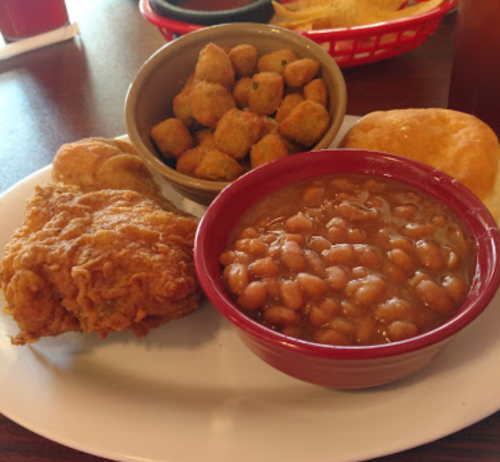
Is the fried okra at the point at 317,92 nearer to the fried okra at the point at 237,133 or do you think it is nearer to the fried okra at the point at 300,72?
the fried okra at the point at 300,72

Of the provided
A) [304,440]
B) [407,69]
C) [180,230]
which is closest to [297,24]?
[407,69]

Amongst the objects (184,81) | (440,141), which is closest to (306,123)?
(440,141)

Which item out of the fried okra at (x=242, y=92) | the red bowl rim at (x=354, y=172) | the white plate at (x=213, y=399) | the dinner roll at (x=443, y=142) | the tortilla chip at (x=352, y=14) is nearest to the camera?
the red bowl rim at (x=354, y=172)

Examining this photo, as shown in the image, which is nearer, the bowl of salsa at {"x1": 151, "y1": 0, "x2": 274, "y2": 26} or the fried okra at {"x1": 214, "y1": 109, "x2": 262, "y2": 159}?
the fried okra at {"x1": 214, "y1": 109, "x2": 262, "y2": 159}

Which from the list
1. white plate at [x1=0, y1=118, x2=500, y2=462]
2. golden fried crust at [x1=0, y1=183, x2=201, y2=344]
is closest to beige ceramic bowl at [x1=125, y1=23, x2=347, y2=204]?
golden fried crust at [x1=0, y1=183, x2=201, y2=344]

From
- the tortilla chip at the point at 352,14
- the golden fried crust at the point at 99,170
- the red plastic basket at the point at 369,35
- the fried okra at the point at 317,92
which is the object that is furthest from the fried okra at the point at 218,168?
the tortilla chip at the point at 352,14

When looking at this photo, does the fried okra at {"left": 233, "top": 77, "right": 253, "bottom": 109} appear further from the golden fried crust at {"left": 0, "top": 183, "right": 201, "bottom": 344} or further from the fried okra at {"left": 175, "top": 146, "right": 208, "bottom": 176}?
the golden fried crust at {"left": 0, "top": 183, "right": 201, "bottom": 344}
